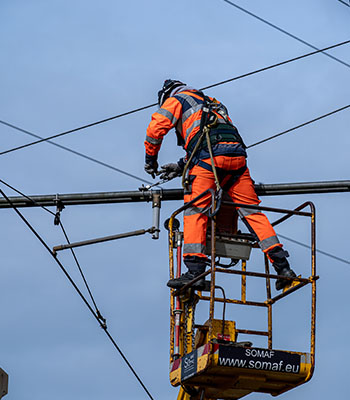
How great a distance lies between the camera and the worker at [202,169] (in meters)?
11.0

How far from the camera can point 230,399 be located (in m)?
11.3

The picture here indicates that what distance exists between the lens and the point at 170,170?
40.0ft

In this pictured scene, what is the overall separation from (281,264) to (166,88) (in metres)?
2.59

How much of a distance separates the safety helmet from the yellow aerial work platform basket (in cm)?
153

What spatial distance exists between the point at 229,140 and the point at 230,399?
2773mm

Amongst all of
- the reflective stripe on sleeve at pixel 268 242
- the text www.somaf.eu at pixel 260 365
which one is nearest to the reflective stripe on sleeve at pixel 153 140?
the reflective stripe on sleeve at pixel 268 242

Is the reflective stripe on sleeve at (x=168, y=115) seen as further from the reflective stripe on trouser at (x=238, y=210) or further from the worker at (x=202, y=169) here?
the reflective stripe on trouser at (x=238, y=210)

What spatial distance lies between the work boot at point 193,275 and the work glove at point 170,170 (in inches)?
57.4

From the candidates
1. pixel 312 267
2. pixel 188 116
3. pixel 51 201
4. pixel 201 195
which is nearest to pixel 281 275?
pixel 312 267

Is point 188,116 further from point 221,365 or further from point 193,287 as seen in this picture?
point 221,365

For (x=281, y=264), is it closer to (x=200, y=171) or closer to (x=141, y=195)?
(x=200, y=171)

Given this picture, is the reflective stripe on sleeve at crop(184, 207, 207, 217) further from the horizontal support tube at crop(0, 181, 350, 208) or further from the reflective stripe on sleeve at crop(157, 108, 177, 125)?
the reflective stripe on sleeve at crop(157, 108, 177, 125)

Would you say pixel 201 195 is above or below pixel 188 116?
below

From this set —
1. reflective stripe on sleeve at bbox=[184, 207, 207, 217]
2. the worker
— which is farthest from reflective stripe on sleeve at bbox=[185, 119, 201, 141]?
reflective stripe on sleeve at bbox=[184, 207, 207, 217]
